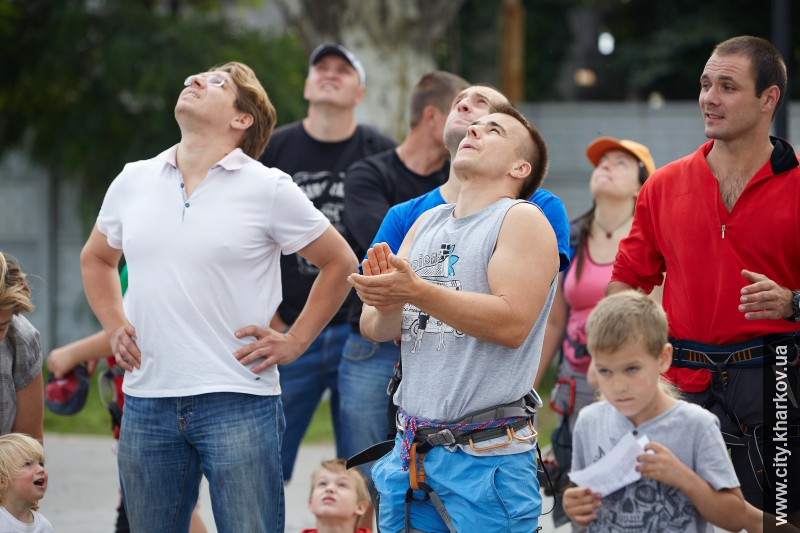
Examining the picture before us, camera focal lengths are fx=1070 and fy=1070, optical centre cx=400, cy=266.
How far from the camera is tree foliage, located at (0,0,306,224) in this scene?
1169cm

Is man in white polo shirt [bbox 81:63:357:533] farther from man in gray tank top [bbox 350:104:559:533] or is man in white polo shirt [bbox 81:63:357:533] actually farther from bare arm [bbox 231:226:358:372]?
man in gray tank top [bbox 350:104:559:533]

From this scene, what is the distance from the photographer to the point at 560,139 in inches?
499

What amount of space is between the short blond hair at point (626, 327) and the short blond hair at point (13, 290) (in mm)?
2201

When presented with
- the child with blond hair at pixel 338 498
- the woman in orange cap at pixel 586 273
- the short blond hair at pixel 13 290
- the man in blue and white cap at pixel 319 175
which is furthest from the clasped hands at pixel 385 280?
the woman in orange cap at pixel 586 273

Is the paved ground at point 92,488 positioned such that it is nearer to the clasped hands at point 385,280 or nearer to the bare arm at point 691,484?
the bare arm at point 691,484

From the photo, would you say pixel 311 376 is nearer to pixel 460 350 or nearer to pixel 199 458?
pixel 199 458

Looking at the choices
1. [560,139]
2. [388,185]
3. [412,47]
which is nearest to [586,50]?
[560,139]

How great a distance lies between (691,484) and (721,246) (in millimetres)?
1120

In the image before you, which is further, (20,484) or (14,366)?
(14,366)

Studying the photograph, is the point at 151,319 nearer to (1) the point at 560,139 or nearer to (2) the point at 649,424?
(2) the point at 649,424

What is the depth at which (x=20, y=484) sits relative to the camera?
394 centimetres

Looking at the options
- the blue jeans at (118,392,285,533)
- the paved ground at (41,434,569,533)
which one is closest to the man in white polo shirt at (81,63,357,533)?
the blue jeans at (118,392,285,533)

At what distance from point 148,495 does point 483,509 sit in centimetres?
127

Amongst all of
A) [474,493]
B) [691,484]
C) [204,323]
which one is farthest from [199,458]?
[691,484]
